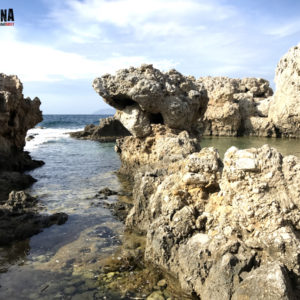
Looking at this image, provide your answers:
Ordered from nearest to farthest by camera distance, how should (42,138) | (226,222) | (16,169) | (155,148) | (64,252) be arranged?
(226,222) → (64,252) → (155,148) → (16,169) → (42,138)

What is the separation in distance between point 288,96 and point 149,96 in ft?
67.5

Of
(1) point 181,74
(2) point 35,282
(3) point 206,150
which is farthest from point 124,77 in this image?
(2) point 35,282

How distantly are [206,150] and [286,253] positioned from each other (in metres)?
2.71

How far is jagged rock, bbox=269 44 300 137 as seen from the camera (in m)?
25.7

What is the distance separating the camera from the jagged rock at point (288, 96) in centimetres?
2572

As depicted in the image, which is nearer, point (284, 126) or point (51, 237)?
point (51, 237)

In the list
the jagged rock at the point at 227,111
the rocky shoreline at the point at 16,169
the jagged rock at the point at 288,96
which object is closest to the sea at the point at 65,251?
the rocky shoreline at the point at 16,169

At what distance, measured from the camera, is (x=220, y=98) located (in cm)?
3183

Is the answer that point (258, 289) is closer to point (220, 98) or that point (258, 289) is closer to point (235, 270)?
point (235, 270)

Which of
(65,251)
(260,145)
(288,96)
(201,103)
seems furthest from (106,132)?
(65,251)

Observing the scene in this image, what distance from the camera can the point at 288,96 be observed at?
1045 inches

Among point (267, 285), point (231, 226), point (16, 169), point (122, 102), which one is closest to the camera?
point (267, 285)

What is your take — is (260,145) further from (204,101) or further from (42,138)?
(42,138)

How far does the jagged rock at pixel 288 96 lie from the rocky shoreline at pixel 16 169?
21.7 metres
